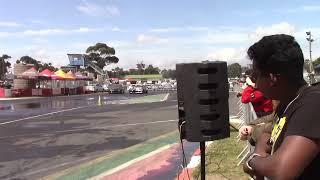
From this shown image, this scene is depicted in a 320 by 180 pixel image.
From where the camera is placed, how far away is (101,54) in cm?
15150

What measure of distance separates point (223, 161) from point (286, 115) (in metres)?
7.35

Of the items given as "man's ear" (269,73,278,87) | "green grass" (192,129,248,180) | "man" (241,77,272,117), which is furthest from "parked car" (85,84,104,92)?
"man's ear" (269,73,278,87)

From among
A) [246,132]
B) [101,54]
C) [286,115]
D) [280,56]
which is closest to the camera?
[286,115]

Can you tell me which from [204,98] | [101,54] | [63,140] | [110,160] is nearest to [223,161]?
[110,160]

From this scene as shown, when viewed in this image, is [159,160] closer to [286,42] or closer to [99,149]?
[99,149]

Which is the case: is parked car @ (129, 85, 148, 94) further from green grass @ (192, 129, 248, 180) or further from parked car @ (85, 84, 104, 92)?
green grass @ (192, 129, 248, 180)

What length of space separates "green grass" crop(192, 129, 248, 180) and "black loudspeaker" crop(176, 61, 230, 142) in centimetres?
265

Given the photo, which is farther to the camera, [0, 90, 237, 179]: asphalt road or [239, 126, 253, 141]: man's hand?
[0, 90, 237, 179]: asphalt road

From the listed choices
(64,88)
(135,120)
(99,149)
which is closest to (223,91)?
(99,149)

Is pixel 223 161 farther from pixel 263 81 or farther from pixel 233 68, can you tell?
pixel 233 68

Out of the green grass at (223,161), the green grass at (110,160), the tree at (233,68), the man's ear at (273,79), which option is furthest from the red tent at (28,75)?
the man's ear at (273,79)

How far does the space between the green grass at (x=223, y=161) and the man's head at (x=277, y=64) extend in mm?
5649

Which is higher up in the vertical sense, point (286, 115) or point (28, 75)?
point (28, 75)

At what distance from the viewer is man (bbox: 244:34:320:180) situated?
2.30m
